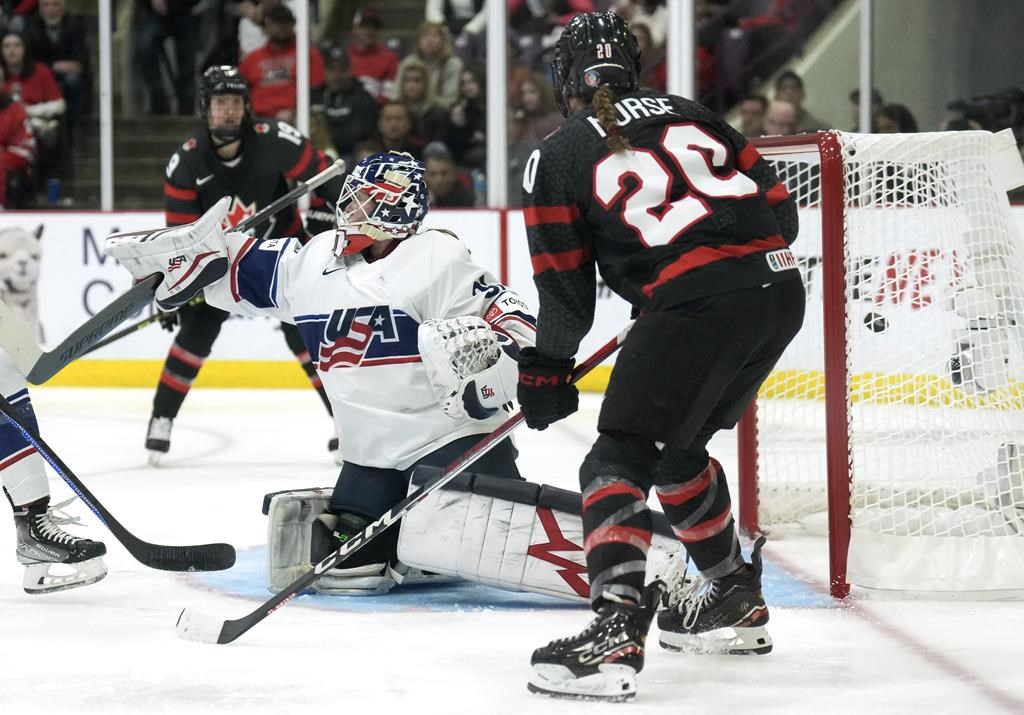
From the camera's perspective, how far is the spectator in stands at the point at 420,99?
24.2 feet

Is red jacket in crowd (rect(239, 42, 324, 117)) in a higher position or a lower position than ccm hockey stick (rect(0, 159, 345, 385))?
higher

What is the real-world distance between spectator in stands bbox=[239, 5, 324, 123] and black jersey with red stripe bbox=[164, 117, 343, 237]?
2829mm

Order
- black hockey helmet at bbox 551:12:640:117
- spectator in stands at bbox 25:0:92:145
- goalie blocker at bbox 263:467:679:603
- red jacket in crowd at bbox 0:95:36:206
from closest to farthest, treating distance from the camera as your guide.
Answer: black hockey helmet at bbox 551:12:640:117
goalie blocker at bbox 263:467:679:603
red jacket in crowd at bbox 0:95:36:206
spectator in stands at bbox 25:0:92:145

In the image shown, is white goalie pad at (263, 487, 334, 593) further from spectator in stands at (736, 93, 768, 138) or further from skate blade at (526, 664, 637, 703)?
spectator in stands at (736, 93, 768, 138)

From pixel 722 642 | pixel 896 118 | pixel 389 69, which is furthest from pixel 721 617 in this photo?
pixel 389 69

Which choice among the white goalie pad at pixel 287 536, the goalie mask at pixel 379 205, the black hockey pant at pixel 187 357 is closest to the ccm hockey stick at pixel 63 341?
the goalie mask at pixel 379 205

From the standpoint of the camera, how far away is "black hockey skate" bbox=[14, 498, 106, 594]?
291cm

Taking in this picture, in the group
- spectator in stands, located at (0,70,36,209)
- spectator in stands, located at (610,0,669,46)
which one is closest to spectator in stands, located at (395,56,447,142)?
spectator in stands, located at (610,0,669,46)

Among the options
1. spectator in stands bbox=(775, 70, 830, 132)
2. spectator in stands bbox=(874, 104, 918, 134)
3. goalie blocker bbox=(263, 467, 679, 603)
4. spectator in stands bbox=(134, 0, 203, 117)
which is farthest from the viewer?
spectator in stands bbox=(134, 0, 203, 117)

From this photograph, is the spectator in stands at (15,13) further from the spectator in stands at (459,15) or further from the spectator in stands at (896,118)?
the spectator in stands at (896,118)

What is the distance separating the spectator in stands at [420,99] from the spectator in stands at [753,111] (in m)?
1.40

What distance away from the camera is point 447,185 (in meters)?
7.14

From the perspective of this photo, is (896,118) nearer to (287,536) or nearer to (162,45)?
(162,45)

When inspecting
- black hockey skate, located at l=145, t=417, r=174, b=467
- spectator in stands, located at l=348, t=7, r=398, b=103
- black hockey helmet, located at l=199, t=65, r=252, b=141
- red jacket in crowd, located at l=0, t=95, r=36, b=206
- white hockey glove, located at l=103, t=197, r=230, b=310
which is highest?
spectator in stands, located at l=348, t=7, r=398, b=103
